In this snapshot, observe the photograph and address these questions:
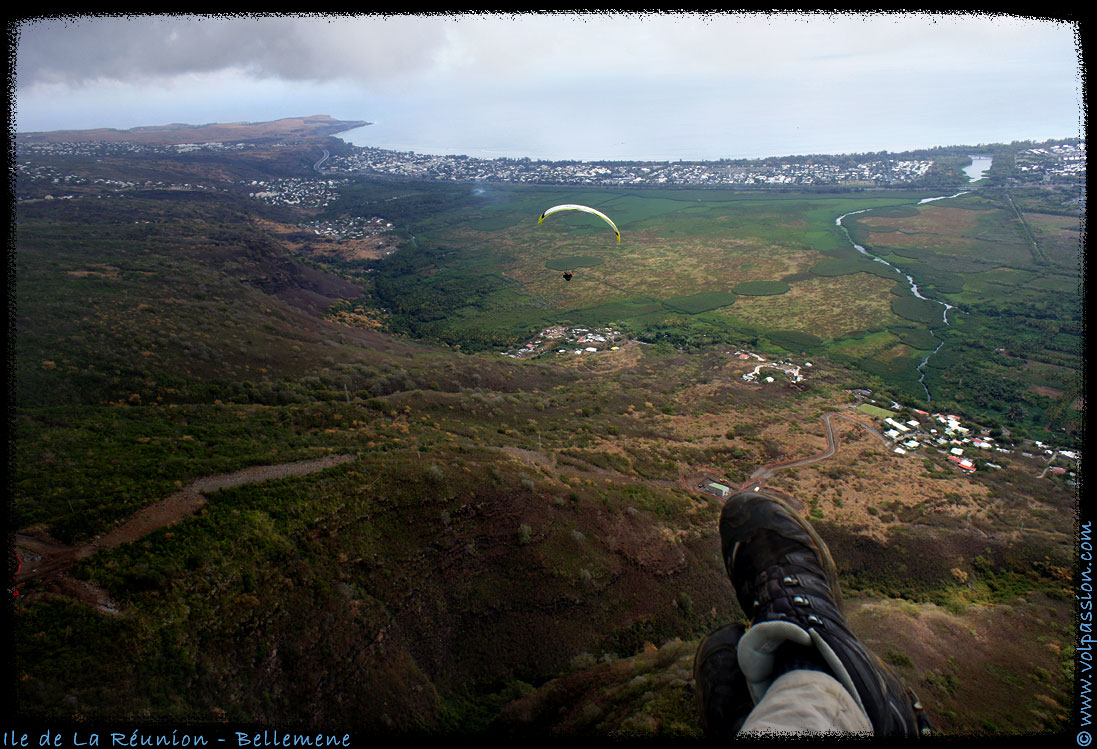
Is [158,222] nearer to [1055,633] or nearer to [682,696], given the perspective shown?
[682,696]

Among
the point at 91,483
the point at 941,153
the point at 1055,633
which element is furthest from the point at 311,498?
the point at 941,153

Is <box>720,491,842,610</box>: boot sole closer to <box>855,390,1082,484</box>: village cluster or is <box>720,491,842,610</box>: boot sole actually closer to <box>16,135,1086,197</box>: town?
<box>855,390,1082,484</box>: village cluster

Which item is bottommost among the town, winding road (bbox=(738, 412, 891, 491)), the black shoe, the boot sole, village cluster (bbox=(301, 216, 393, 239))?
winding road (bbox=(738, 412, 891, 491))

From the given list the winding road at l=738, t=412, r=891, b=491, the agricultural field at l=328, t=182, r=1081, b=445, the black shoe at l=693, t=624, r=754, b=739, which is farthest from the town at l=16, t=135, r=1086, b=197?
the black shoe at l=693, t=624, r=754, b=739

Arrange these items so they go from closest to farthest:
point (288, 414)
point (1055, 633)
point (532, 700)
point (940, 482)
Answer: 1. point (532, 700)
2. point (1055, 633)
3. point (288, 414)
4. point (940, 482)

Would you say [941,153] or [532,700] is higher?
[941,153]

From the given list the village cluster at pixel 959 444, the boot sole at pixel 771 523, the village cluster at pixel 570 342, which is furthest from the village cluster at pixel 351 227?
the boot sole at pixel 771 523

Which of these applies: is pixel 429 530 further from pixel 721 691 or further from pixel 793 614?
pixel 721 691
